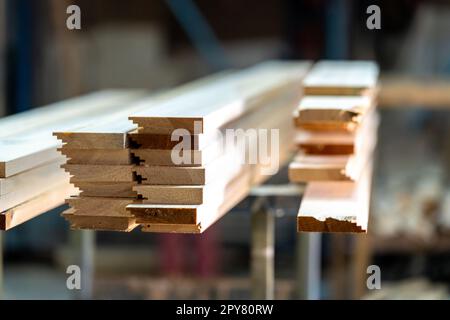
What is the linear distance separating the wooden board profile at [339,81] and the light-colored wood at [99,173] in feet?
2.65

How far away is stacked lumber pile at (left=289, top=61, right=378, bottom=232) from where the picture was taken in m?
2.32

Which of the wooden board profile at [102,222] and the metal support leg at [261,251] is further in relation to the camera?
the metal support leg at [261,251]

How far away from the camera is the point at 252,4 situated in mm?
6875

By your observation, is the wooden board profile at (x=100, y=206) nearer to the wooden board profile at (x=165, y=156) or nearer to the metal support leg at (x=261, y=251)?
the wooden board profile at (x=165, y=156)

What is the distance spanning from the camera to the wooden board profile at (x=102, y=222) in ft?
7.45

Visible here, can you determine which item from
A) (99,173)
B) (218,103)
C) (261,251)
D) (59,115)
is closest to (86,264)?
(59,115)

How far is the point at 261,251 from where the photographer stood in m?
3.18

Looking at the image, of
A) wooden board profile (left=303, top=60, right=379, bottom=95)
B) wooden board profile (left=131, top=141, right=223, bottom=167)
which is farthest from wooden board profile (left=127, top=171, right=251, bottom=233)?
wooden board profile (left=303, top=60, right=379, bottom=95)

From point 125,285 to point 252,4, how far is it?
143 inches

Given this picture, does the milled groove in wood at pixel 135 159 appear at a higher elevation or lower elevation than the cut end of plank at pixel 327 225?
higher

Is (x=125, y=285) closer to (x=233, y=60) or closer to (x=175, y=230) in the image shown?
(x=175, y=230)

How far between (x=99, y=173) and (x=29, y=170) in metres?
0.25

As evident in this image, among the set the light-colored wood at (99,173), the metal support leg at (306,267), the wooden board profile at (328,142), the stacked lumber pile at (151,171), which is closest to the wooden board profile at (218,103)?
the stacked lumber pile at (151,171)
